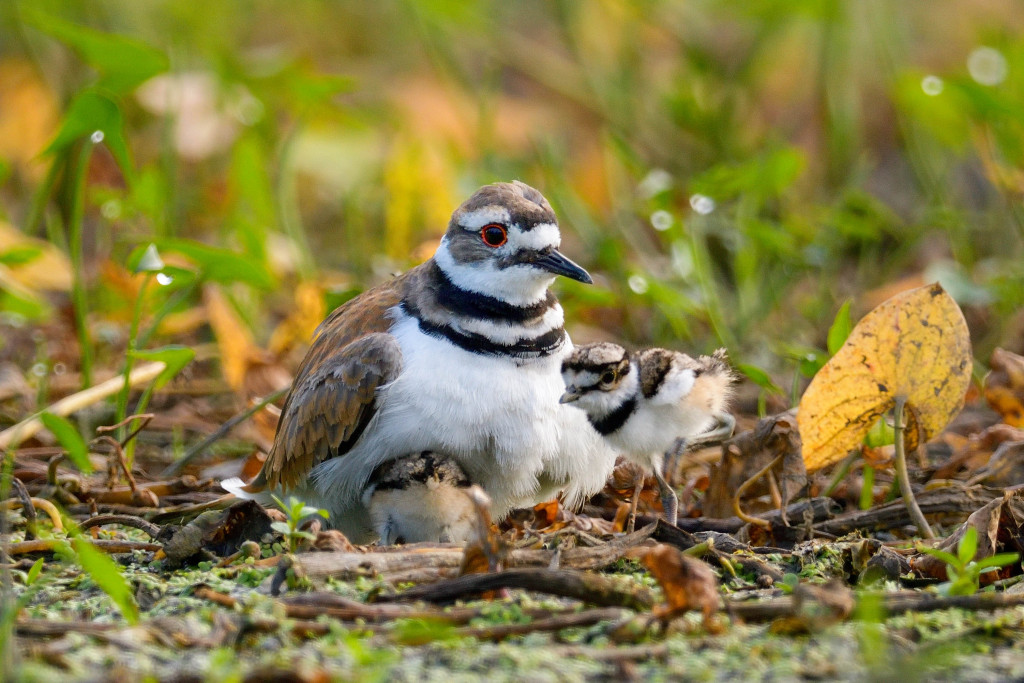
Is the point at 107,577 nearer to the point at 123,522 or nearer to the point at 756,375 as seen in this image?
the point at 123,522

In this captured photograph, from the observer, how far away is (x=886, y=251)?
8516mm

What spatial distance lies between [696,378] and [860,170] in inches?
157

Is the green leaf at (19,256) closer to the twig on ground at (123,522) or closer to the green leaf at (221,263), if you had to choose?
the green leaf at (221,263)

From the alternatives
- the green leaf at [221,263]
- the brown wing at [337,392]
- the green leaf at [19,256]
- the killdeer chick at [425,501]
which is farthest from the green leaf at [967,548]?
the green leaf at [19,256]

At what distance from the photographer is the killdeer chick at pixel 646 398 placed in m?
4.00

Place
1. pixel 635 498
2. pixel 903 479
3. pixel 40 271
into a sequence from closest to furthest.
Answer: pixel 903 479, pixel 635 498, pixel 40 271

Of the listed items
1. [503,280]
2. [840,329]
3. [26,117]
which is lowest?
[840,329]

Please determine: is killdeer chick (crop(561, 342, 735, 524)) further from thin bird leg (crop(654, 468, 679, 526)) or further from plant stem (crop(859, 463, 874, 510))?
plant stem (crop(859, 463, 874, 510))

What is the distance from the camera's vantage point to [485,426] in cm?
404

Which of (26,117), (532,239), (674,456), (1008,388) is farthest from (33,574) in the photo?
(26,117)

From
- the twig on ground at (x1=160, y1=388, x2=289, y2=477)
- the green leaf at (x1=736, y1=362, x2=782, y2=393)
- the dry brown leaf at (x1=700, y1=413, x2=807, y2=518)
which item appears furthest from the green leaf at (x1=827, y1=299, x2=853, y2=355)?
the twig on ground at (x1=160, y1=388, x2=289, y2=477)

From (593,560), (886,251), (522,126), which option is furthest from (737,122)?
(593,560)

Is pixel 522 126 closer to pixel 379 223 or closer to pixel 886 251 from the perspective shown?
pixel 379 223

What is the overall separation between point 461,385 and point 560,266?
611mm
